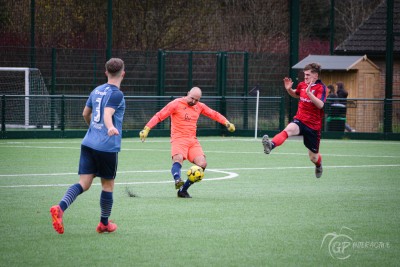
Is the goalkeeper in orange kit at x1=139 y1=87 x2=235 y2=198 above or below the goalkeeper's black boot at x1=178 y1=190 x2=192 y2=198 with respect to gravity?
above

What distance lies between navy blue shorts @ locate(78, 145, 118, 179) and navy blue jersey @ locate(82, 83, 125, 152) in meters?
0.06

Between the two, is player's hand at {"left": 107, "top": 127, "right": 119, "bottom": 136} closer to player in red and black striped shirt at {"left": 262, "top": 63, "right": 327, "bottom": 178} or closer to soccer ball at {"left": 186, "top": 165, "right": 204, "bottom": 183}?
soccer ball at {"left": 186, "top": 165, "right": 204, "bottom": 183}

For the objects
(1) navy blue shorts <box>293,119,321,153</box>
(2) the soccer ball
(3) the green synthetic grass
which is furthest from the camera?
(1) navy blue shorts <box>293,119,321,153</box>

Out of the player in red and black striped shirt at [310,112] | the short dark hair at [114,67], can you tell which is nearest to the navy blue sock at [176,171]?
Result: the player in red and black striped shirt at [310,112]

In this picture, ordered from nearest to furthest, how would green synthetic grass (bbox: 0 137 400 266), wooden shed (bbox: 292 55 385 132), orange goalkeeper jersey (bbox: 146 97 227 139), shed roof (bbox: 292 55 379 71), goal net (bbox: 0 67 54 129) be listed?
green synthetic grass (bbox: 0 137 400 266) → orange goalkeeper jersey (bbox: 146 97 227 139) → goal net (bbox: 0 67 54 129) → shed roof (bbox: 292 55 379 71) → wooden shed (bbox: 292 55 385 132)

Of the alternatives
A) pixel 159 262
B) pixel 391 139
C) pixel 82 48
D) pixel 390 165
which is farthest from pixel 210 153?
pixel 159 262

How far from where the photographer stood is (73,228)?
8.76 meters

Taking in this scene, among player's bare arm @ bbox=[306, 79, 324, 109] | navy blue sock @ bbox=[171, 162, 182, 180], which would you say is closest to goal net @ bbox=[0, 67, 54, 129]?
player's bare arm @ bbox=[306, 79, 324, 109]

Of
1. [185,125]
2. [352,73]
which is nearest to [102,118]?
[185,125]

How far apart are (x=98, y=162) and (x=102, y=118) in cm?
46

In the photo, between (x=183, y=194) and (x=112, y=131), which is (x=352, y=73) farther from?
(x=112, y=131)

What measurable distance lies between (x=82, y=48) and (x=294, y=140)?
8587mm

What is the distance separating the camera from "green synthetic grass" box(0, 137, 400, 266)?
24.2 ft

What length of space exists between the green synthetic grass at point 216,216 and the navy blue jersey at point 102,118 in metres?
0.95
